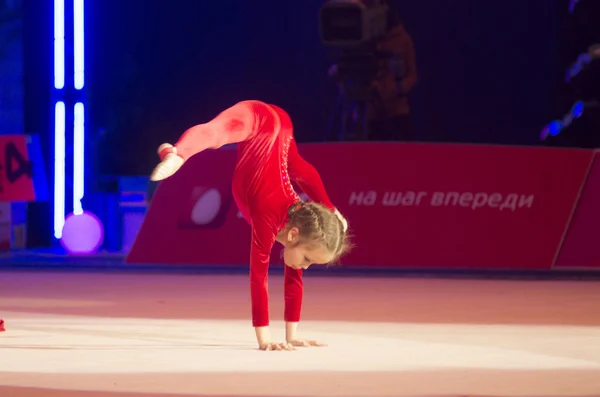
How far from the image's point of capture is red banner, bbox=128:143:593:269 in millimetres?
8211

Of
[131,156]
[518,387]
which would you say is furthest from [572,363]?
[131,156]

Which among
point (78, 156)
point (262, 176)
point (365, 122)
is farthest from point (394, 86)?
point (262, 176)

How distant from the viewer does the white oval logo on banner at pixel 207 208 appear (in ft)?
28.5

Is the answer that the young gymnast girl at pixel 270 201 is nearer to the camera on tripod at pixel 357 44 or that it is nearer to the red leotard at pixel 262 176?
the red leotard at pixel 262 176

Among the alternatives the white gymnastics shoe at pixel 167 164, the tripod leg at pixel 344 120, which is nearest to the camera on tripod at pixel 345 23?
the tripod leg at pixel 344 120

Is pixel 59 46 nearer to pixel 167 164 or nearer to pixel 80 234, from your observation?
pixel 80 234

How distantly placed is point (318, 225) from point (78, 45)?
27.8ft

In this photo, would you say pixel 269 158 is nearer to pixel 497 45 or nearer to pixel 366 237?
pixel 366 237

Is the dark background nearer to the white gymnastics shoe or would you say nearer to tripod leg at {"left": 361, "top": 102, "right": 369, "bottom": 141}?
tripod leg at {"left": 361, "top": 102, "right": 369, "bottom": 141}

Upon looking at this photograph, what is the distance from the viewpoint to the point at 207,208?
8.71 meters

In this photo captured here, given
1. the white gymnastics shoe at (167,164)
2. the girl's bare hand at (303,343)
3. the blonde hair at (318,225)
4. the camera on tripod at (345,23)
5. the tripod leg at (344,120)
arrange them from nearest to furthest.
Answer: the white gymnastics shoe at (167,164)
the blonde hair at (318,225)
the girl's bare hand at (303,343)
the camera on tripod at (345,23)
the tripod leg at (344,120)

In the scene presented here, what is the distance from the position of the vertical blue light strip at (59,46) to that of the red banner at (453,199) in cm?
460

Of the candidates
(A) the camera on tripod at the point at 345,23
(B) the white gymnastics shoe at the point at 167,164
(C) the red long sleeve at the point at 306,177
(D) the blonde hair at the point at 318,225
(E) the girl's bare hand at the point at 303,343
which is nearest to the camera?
(B) the white gymnastics shoe at the point at 167,164

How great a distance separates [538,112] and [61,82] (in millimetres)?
5571
